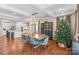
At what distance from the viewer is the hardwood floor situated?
3266 mm

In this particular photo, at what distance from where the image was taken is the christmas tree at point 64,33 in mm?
3268

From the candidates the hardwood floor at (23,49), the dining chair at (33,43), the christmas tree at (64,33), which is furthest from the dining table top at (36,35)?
the christmas tree at (64,33)

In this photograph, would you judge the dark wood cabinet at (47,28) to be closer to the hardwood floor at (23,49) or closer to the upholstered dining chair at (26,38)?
the hardwood floor at (23,49)

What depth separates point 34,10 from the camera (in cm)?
325

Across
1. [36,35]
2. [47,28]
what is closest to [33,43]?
[36,35]

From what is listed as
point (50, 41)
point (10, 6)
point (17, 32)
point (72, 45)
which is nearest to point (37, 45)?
point (50, 41)

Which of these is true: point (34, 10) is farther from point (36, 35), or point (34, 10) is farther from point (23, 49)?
point (23, 49)

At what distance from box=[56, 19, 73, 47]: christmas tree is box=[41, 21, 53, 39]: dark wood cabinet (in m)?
0.13

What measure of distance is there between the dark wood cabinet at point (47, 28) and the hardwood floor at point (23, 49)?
154mm

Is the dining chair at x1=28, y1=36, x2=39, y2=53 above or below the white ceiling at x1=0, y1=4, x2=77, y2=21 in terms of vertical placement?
below

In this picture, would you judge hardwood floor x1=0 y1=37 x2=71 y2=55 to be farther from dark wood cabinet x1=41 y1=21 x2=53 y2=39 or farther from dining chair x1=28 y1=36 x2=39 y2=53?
dark wood cabinet x1=41 y1=21 x2=53 y2=39

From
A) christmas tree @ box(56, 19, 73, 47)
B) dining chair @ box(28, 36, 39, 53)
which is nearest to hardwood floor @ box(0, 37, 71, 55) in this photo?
dining chair @ box(28, 36, 39, 53)

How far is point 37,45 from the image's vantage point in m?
3.28
